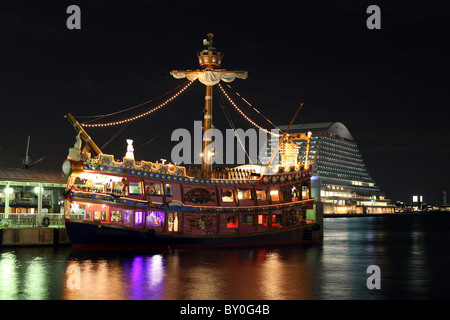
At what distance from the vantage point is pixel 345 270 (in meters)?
29.4

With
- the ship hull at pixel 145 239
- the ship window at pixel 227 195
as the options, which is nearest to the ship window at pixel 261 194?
the ship window at pixel 227 195

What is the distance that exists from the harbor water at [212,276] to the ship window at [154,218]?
7.43ft

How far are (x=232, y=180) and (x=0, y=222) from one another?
17830 millimetres

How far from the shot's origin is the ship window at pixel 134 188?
34.8 meters

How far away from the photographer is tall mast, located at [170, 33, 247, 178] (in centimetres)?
4222

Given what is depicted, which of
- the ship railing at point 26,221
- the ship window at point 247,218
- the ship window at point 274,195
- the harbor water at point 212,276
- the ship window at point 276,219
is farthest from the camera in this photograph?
the ship window at point 274,195

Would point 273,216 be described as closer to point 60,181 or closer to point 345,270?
point 345,270

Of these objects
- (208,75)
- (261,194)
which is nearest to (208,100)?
(208,75)

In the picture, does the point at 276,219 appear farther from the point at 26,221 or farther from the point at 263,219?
the point at 26,221

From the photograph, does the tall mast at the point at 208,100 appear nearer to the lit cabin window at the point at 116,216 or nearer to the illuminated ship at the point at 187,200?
the illuminated ship at the point at 187,200

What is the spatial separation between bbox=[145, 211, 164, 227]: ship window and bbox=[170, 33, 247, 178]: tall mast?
8097mm

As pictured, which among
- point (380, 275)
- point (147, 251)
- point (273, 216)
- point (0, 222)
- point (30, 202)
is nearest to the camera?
point (380, 275)

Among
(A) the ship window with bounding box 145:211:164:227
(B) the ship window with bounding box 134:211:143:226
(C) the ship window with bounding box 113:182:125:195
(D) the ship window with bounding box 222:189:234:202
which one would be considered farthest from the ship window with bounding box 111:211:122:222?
(D) the ship window with bounding box 222:189:234:202
